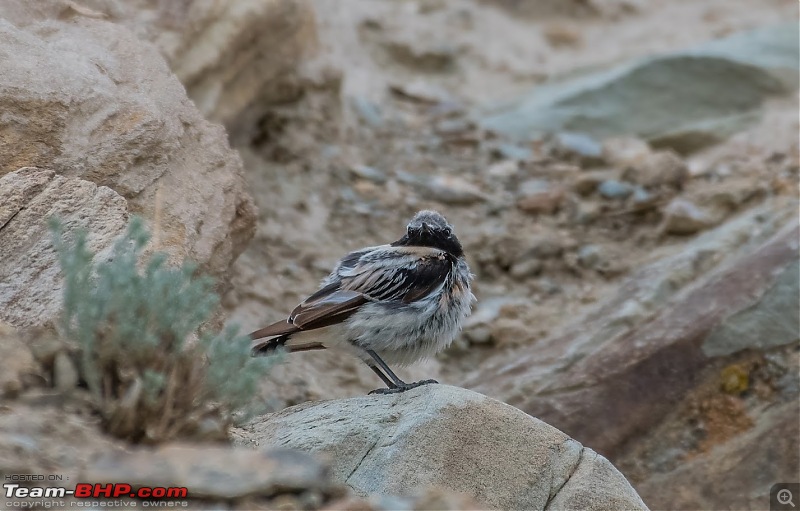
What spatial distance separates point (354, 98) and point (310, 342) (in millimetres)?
4946

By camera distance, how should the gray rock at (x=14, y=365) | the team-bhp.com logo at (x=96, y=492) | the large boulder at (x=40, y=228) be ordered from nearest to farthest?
the team-bhp.com logo at (x=96, y=492) < the gray rock at (x=14, y=365) < the large boulder at (x=40, y=228)

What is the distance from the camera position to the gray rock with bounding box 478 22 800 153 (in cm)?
1045

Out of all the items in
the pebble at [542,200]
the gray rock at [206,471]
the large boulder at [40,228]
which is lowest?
the pebble at [542,200]

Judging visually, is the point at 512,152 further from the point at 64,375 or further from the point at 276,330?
the point at 64,375

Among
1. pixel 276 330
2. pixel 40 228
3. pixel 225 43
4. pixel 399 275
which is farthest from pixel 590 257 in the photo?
pixel 40 228

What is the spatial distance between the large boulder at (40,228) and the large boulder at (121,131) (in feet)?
1.09

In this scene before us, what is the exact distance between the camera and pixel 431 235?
6.43m

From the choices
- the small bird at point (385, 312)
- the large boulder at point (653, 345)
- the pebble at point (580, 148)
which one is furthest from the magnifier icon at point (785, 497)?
the pebble at point (580, 148)

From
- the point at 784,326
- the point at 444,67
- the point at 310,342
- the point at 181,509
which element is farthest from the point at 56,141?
the point at 444,67

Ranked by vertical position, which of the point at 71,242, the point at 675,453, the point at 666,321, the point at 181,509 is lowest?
the point at 675,453

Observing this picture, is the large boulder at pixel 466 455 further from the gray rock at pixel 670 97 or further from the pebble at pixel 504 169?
the gray rock at pixel 670 97

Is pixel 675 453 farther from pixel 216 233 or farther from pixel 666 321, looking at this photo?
pixel 216 233

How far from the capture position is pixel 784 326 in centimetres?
668

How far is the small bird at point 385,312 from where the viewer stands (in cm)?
591
